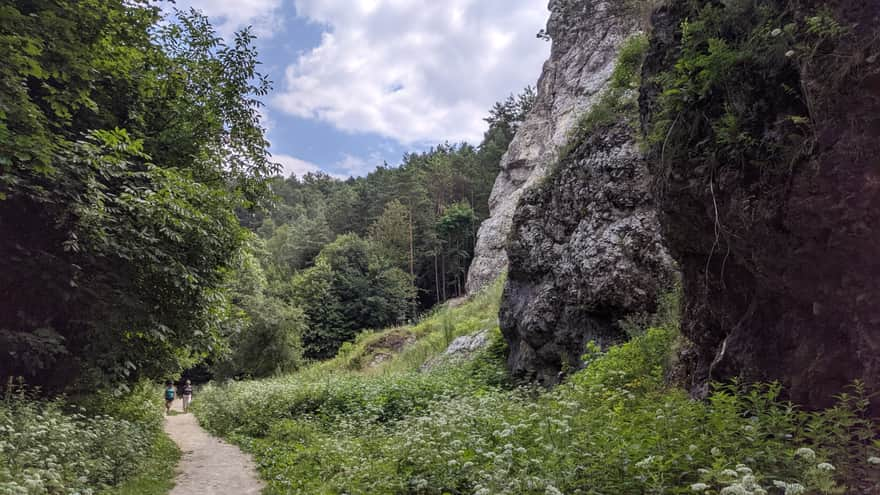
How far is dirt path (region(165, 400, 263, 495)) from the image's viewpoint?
787cm

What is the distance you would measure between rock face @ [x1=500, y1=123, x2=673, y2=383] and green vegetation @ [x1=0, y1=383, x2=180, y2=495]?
7.75 meters

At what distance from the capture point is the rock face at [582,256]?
30.8 ft

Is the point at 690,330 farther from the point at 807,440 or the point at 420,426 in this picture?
the point at 420,426

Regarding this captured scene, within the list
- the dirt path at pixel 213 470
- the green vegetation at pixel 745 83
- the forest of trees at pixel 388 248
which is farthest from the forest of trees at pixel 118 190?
the forest of trees at pixel 388 248

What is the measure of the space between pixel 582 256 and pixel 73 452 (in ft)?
31.6

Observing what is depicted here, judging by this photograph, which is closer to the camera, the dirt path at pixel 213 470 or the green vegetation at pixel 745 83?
the green vegetation at pixel 745 83

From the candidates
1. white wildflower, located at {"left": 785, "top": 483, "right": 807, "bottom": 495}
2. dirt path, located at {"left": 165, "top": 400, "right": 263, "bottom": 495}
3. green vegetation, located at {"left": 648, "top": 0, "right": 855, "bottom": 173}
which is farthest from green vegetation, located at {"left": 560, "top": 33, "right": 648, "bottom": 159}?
dirt path, located at {"left": 165, "top": 400, "right": 263, "bottom": 495}

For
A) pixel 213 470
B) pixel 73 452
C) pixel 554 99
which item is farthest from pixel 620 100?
pixel 554 99

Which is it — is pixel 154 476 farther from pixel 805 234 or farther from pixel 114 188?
pixel 805 234

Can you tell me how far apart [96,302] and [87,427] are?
6.98ft

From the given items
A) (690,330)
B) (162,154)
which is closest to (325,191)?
(162,154)

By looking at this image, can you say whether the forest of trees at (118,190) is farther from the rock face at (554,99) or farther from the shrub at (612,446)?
the rock face at (554,99)

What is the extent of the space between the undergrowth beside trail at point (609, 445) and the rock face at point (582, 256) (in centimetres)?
114

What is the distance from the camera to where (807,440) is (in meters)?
3.82
